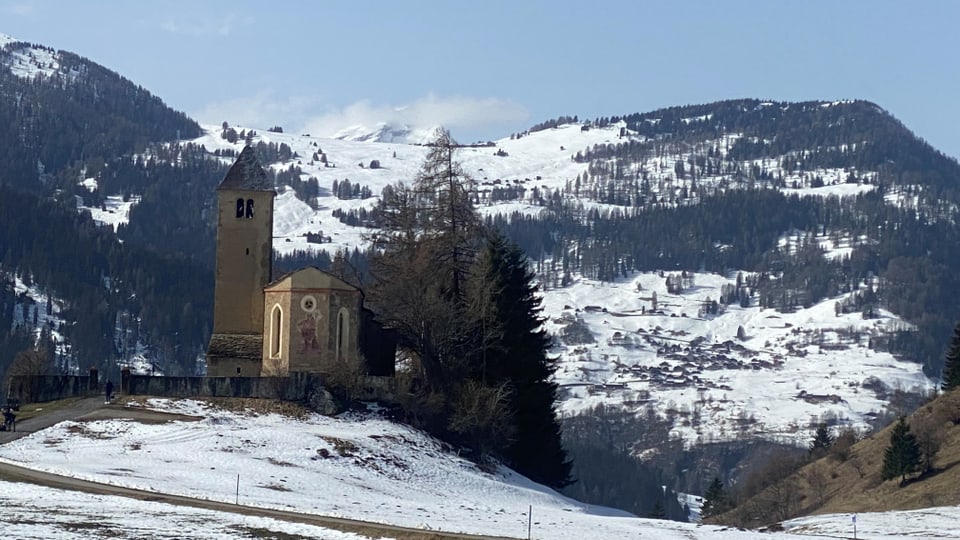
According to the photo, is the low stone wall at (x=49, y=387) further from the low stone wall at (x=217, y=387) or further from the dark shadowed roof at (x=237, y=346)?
the dark shadowed roof at (x=237, y=346)

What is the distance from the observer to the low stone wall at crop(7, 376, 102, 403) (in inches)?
2611

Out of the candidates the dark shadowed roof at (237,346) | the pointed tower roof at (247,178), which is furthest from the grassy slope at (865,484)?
the pointed tower roof at (247,178)

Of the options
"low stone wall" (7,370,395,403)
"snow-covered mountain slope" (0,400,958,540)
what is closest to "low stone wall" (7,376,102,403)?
"low stone wall" (7,370,395,403)

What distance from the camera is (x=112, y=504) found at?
42375 millimetres

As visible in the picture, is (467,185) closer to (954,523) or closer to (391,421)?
(391,421)

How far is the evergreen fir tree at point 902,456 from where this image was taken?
73000mm

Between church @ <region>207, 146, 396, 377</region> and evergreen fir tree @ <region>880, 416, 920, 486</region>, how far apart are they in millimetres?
24227

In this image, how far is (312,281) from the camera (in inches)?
2773

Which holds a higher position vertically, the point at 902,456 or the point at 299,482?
the point at 299,482

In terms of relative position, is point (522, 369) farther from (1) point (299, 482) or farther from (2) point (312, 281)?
(1) point (299, 482)

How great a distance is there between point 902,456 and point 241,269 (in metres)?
32.8

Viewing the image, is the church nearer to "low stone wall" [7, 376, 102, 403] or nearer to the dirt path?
"low stone wall" [7, 376, 102, 403]

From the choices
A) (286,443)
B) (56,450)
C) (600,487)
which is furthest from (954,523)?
(600,487)

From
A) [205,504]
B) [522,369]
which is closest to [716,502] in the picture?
[522,369]
